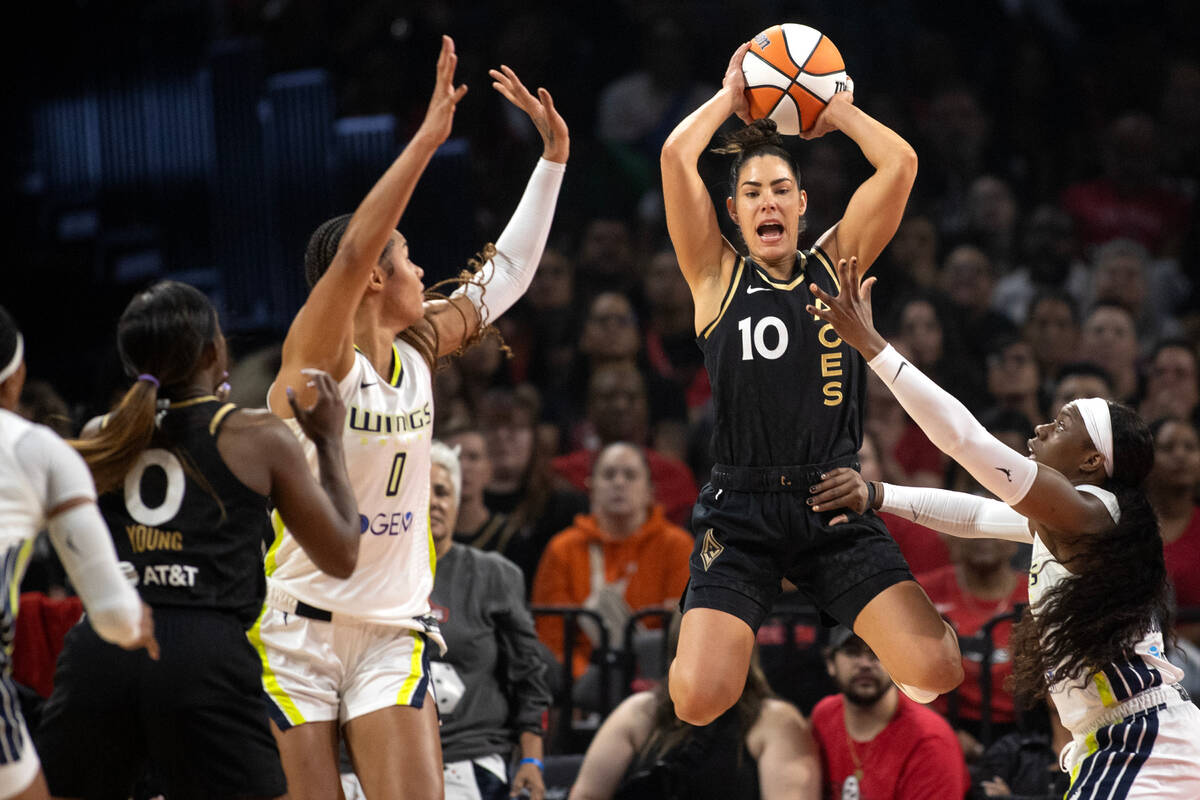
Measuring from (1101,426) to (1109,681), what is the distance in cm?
73

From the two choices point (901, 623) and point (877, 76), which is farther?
point (877, 76)

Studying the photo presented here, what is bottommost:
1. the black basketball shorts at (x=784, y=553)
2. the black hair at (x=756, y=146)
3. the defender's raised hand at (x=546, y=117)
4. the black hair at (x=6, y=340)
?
the black basketball shorts at (x=784, y=553)

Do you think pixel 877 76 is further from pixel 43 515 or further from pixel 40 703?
pixel 43 515

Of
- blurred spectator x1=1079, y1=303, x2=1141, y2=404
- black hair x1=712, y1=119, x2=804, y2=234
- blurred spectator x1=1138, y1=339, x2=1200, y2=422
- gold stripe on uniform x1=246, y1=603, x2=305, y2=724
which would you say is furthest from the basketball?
blurred spectator x1=1079, y1=303, x2=1141, y2=404

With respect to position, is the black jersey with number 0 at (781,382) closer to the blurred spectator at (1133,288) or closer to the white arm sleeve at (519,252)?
the white arm sleeve at (519,252)

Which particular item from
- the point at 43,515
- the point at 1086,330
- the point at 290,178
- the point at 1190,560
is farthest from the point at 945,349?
the point at 43,515

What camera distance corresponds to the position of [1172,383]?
784cm

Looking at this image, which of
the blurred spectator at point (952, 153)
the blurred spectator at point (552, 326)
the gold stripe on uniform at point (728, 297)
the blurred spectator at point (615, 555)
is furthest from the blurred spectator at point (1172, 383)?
the gold stripe on uniform at point (728, 297)

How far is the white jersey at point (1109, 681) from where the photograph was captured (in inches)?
162

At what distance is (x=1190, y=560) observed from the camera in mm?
6840

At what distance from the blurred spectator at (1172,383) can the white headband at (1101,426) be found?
3627mm

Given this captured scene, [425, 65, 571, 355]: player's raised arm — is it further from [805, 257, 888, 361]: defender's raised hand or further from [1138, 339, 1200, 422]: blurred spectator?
[1138, 339, 1200, 422]: blurred spectator

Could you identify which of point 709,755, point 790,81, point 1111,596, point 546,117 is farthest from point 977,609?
point 546,117

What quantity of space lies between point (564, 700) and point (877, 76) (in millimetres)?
5453
